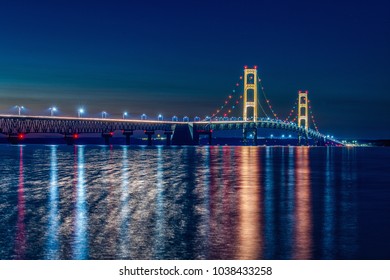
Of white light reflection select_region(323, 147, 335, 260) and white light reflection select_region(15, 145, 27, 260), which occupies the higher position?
white light reflection select_region(15, 145, 27, 260)

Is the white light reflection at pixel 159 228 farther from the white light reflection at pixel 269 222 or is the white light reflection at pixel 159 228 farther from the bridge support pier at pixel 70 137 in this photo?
the bridge support pier at pixel 70 137

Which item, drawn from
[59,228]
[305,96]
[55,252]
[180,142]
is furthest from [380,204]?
[305,96]

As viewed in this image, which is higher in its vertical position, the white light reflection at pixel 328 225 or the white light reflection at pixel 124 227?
the white light reflection at pixel 124 227

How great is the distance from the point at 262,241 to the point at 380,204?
26.6ft

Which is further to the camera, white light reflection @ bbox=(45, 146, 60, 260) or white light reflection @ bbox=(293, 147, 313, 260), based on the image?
white light reflection @ bbox=(293, 147, 313, 260)

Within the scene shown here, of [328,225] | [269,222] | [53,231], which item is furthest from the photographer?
[269,222]

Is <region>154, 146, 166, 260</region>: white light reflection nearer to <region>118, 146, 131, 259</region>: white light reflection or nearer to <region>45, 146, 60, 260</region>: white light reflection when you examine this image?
<region>118, 146, 131, 259</region>: white light reflection

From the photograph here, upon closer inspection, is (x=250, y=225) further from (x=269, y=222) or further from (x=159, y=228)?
(x=159, y=228)

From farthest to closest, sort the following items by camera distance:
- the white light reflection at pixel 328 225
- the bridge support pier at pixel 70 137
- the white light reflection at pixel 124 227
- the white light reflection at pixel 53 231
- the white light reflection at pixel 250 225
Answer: the bridge support pier at pixel 70 137 → the white light reflection at pixel 328 225 → the white light reflection at pixel 250 225 → the white light reflection at pixel 124 227 → the white light reflection at pixel 53 231

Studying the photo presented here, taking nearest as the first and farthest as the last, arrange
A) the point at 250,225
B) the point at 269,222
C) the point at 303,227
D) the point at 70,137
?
1. the point at 303,227
2. the point at 250,225
3. the point at 269,222
4. the point at 70,137

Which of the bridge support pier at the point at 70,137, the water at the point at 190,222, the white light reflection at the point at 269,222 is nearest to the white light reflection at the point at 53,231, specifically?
the water at the point at 190,222

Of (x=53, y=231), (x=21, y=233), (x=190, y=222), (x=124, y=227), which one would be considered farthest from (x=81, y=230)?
(x=190, y=222)

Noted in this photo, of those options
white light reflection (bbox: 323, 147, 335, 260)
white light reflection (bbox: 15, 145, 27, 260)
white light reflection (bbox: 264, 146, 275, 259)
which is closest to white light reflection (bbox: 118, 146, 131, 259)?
white light reflection (bbox: 15, 145, 27, 260)
